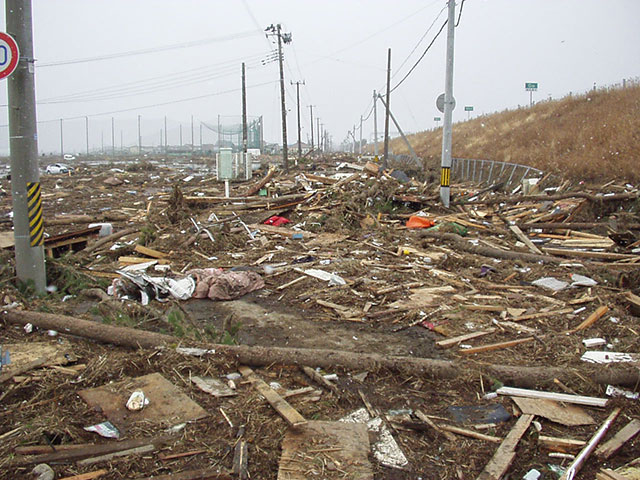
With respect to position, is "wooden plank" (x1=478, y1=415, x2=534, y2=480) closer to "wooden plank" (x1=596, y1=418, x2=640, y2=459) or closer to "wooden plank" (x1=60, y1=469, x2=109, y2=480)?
"wooden plank" (x1=596, y1=418, x2=640, y2=459)

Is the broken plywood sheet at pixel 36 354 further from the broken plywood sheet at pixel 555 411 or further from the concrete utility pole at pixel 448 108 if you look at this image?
the concrete utility pole at pixel 448 108

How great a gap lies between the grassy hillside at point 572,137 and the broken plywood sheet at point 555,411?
1337 centimetres

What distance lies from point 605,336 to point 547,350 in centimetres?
97

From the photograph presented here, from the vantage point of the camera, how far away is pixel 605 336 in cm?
577

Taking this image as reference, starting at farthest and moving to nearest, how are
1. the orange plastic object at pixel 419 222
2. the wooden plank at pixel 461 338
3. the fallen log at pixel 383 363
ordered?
the orange plastic object at pixel 419 222 → the wooden plank at pixel 461 338 → the fallen log at pixel 383 363

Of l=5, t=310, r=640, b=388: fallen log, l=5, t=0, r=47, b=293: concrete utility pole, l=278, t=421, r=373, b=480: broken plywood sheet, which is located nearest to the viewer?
l=278, t=421, r=373, b=480: broken plywood sheet

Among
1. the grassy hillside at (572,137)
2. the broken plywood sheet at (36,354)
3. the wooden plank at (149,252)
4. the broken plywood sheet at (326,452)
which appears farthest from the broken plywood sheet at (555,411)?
the grassy hillside at (572,137)

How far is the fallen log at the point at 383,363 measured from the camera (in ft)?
14.6

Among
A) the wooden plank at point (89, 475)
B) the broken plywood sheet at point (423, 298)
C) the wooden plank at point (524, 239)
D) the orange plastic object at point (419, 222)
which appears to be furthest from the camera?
the orange plastic object at point (419, 222)

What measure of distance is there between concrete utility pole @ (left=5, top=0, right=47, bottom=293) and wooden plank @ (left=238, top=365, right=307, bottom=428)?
4418mm

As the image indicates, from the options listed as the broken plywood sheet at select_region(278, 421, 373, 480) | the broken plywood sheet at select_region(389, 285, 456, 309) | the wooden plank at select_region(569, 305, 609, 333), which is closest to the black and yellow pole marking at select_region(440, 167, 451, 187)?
the broken plywood sheet at select_region(389, 285, 456, 309)

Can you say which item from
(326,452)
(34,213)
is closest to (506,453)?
(326,452)

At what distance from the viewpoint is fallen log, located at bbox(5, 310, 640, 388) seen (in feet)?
14.6

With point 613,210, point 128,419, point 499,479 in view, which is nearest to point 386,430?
point 499,479
